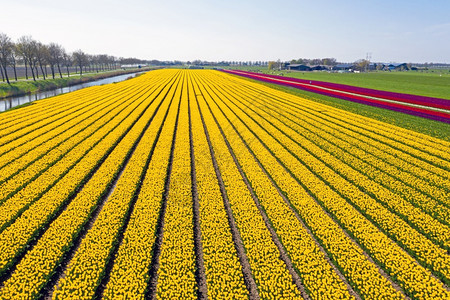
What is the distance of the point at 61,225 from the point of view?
1290 centimetres

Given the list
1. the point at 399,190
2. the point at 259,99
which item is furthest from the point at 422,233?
the point at 259,99

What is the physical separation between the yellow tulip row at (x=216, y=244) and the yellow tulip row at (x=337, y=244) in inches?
146

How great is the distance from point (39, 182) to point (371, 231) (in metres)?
20.0

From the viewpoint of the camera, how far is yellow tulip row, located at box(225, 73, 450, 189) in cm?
1948

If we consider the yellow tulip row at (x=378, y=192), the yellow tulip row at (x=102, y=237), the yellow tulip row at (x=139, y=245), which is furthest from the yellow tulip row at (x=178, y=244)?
the yellow tulip row at (x=378, y=192)

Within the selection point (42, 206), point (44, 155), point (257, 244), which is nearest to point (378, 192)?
point (257, 244)

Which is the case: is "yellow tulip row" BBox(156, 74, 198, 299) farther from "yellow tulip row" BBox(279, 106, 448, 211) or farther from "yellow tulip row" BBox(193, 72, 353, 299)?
"yellow tulip row" BBox(279, 106, 448, 211)

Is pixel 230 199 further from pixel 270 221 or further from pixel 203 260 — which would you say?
pixel 203 260

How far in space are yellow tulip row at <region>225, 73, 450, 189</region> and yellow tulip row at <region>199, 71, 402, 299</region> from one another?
9921 millimetres

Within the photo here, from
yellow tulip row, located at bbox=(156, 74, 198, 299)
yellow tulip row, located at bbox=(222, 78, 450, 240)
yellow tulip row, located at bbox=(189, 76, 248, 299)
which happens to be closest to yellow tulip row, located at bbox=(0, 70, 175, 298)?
yellow tulip row, located at bbox=(156, 74, 198, 299)

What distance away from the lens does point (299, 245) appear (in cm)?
1194

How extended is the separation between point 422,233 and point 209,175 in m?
12.8

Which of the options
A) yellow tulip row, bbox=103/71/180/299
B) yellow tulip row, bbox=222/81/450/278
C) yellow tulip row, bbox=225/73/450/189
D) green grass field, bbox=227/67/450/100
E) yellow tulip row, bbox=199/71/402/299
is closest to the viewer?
yellow tulip row, bbox=103/71/180/299

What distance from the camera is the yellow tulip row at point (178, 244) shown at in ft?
31.4
